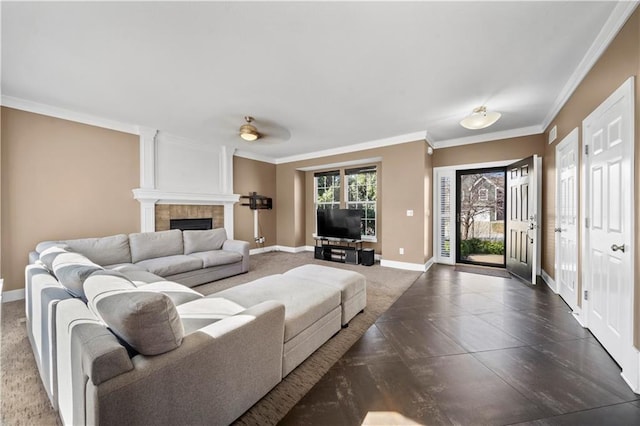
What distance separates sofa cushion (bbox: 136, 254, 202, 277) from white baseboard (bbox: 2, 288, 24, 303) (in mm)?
1476

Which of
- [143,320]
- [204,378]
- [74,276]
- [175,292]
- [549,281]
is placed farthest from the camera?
[549,281]

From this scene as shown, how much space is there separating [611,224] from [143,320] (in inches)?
125

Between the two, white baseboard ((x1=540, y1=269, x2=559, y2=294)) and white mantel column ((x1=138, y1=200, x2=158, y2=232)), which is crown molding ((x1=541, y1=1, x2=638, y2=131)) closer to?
white baseboard ((x1=540, y1=269, x2=559, y2=294))

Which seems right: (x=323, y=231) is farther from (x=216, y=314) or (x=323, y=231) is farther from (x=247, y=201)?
(x=216, y=314)

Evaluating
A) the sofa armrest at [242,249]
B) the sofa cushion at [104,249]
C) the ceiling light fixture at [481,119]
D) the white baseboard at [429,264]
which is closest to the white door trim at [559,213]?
the ceiling light fixture at [481,119]

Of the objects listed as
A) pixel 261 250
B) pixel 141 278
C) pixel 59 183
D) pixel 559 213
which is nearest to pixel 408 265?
pixel 559 213

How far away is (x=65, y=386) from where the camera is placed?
125 cm

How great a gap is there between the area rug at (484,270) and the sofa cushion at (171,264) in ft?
14.8

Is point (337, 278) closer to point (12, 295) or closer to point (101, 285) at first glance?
point (101, 285)

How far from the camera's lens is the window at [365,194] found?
19.4ft

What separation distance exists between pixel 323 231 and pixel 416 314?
347 cm

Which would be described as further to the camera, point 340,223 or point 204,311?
point 340,223

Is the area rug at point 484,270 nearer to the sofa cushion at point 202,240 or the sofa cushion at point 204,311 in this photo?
the sofa cushion at point 204,311

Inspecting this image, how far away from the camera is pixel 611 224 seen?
1.97m
